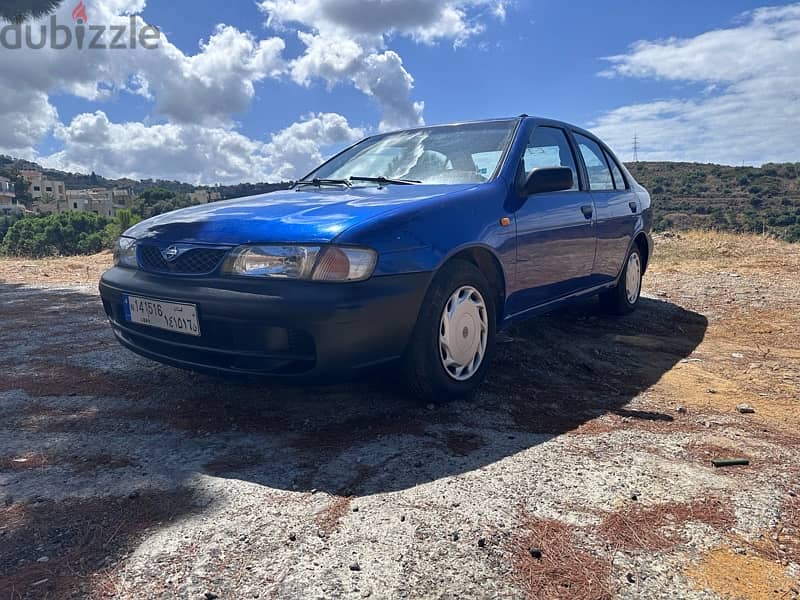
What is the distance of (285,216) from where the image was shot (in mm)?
2789

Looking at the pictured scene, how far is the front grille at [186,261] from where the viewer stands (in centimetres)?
270

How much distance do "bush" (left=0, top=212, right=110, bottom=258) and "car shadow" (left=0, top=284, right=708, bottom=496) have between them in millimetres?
14777

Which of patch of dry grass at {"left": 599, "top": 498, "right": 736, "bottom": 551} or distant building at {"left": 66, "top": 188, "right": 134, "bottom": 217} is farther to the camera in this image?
distant building at {"left": 66, "top": 188, "right": 134, "bottom": 217}

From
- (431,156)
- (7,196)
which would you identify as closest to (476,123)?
(431,156)

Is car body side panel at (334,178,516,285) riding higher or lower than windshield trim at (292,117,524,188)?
lower

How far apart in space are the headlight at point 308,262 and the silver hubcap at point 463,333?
549 millimetres

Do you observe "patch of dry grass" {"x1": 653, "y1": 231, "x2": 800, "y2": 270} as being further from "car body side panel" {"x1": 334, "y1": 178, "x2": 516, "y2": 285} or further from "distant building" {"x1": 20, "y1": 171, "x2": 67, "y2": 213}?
"distant building" {"x1": 20, "y1": 171, "x2": 67, "y2": 213}

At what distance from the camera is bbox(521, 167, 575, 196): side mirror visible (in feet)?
11.3

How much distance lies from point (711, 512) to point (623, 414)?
1.02m

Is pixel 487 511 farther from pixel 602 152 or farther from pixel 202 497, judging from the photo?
pixel 602 152

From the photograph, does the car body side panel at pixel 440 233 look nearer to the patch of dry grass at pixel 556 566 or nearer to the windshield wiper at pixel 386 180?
the windshield wiper at pixel 386 180

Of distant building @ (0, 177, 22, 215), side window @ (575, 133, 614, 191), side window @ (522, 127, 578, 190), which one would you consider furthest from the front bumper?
distant building @ (0, 177, 22, 215)

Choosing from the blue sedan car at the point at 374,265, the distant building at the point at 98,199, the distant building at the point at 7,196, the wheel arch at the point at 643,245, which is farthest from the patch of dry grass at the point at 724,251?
the distant building at the point at 7,196

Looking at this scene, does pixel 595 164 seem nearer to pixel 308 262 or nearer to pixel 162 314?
pixel 308 262
